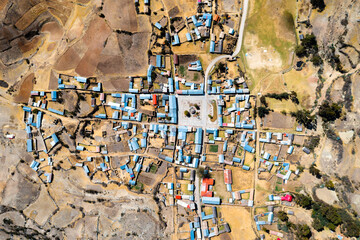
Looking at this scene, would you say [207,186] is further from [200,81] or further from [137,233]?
[200,81]

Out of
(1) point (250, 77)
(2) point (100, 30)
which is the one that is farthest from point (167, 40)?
(1) point (250, 77)

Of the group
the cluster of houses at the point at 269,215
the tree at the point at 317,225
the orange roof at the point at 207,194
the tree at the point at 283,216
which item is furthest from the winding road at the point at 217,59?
the tree at the point at 317,225

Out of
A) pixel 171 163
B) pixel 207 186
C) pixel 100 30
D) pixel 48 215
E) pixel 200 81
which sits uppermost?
pixel 100 30

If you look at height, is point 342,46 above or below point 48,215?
above

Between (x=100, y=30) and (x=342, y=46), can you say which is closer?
(x=342, y=46)

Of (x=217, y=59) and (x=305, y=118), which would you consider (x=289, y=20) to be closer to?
(x=217, y=59)

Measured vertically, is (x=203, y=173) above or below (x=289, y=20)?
below

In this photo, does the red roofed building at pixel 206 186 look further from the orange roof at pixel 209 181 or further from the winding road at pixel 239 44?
the winding road at pixel 239 44

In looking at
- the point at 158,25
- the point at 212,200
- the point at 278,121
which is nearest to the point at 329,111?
the point at 278,121
